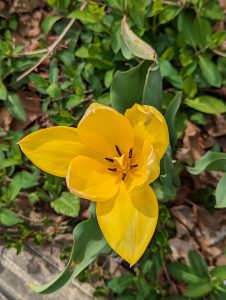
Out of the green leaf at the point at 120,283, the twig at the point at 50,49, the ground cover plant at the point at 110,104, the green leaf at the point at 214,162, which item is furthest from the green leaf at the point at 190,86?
the green leaf at the point at 120,283

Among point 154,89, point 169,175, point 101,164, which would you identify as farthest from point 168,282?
point 154,89

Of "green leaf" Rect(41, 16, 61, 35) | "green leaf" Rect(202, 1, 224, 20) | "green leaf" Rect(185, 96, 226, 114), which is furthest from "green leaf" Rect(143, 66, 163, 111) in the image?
"green leaf" Rect(41, 16, 61, 35)

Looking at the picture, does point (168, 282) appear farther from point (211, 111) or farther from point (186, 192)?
point (211, 111)

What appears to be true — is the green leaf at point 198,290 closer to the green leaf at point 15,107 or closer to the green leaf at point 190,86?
the green leaf at point 190,86

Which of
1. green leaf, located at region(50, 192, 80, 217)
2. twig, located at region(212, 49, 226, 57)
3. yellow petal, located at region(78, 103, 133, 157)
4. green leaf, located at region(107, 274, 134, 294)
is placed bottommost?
green leaf, located at region(107, 274, 134, 294)

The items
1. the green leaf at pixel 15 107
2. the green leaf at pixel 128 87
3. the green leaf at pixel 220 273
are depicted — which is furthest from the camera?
the green leaf at pixel 15 107

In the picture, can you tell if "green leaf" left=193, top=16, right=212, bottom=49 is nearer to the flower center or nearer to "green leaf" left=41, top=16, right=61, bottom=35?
"green leaf" left=41, top=16, right=61, bottom=35

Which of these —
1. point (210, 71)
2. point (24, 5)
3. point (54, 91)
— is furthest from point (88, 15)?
point (210, 71)
